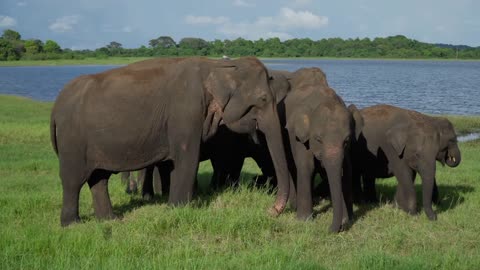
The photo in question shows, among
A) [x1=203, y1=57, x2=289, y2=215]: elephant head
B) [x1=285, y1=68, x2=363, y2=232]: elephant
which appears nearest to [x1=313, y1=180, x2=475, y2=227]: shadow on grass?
[x1=285, y1=68, x2=363, y2=232]: elephant

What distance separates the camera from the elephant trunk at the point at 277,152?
8.54m

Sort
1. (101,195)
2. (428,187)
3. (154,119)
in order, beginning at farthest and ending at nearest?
(428,187) < (101,195) < (154,119)

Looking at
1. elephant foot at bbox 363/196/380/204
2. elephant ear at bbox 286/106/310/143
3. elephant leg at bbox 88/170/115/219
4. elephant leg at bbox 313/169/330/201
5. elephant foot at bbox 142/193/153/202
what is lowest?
elephant foot at bbox 363/196/380/204

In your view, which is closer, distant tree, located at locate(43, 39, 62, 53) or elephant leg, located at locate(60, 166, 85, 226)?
elephant leg, located at locate(60, 166, 85, 226)

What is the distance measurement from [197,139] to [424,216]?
354cm

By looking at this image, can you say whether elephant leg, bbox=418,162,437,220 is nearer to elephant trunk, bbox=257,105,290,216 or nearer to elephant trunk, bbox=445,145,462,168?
elephant trunk, bbox=445,145,462,168

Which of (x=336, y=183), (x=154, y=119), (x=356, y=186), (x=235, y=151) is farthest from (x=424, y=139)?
(x=154, y=119)

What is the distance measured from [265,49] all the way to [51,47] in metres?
47.4

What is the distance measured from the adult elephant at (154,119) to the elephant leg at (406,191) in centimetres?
230

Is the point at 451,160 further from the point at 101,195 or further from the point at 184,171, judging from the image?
the point at 101,195

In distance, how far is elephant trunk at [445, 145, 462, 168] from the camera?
10.4 meters

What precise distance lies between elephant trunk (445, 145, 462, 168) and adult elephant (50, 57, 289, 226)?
330cm

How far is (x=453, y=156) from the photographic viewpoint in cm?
1043

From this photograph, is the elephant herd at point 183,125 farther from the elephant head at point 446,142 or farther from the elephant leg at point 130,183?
the elephant leg at point 130,183
